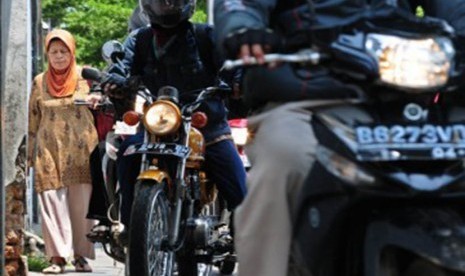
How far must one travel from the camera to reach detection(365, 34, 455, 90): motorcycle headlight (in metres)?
4.57

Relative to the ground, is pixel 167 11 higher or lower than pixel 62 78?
higher

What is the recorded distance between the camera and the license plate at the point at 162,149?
26.3ft

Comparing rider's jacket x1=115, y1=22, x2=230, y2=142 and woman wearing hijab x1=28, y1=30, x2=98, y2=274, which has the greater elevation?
rider's jacket x1=115, y1=22, x2=230, y2=142

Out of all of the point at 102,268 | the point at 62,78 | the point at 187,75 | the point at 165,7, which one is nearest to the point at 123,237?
the point at 187,75

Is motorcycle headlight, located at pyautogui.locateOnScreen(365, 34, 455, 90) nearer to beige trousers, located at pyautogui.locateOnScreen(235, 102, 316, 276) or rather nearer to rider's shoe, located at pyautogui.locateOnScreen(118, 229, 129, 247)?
beige trousers, located at pyautogui.locateOnScreen(235, 102, 316, 276)

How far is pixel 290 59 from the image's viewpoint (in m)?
4.62

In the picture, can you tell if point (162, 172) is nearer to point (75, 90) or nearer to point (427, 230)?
point (427, 230)

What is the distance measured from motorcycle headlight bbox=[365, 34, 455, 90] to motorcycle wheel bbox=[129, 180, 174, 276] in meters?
3.11

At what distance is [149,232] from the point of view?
7.64 meters

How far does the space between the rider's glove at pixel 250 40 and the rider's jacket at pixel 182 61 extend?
3.58 meters

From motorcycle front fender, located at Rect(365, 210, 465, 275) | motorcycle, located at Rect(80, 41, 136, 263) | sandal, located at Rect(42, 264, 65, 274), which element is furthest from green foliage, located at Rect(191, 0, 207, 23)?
motorcycle front fender, located at Rect(365, 210, 465, 275)

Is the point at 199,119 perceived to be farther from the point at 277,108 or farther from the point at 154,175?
the point at 277,108

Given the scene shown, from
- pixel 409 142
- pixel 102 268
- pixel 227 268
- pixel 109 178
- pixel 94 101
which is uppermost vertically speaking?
pixel 94 101

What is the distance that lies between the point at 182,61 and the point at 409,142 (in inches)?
159
